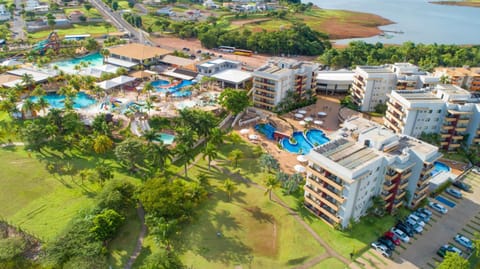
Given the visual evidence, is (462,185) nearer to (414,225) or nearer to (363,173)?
(414,225)

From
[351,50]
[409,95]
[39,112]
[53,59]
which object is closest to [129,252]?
[39,112]

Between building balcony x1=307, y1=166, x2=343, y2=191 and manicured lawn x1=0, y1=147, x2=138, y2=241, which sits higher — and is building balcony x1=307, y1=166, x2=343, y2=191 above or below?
above

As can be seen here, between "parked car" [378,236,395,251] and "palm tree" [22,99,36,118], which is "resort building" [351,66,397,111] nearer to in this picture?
"parked car" [378,236,395,251]

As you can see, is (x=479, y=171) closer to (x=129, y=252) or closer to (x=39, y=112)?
(x=129, y=252)

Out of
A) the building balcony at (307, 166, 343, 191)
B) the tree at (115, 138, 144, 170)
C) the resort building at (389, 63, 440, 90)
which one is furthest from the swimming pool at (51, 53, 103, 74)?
the resort building at (389, 63, 440, 90)

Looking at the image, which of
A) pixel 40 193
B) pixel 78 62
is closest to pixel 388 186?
pixel 40 193
